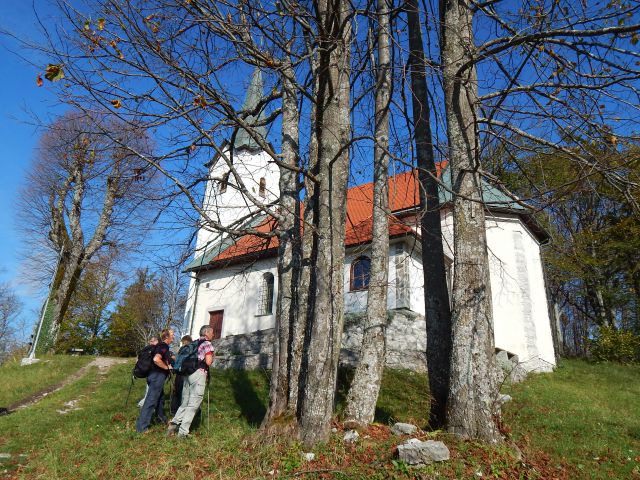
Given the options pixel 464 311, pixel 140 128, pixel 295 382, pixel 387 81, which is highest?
pixel 387 81

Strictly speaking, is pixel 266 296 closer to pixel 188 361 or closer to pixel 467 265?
pixel 188 361

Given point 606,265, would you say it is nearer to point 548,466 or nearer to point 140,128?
point 548,466

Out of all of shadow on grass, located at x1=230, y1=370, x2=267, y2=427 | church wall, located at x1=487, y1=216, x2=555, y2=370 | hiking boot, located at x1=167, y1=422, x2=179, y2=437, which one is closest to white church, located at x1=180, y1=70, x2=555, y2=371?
church wall, located at x1=487, y1=216, x2=555, y2=370

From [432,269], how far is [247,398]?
5377mm

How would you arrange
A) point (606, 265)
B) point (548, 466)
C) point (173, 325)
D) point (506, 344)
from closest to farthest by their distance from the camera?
point (548, 466), point (506, 344), point (606, 265), point (173, 325)

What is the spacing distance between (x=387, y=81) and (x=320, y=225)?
3836 mm

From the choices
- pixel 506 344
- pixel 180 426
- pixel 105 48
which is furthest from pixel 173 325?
pixel 105 48

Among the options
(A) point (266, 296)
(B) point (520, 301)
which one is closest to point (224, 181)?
(B) point (520, 301)

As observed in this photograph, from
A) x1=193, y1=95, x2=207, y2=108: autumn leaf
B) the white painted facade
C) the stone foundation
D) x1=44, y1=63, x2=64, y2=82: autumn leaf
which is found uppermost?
the white painted facade

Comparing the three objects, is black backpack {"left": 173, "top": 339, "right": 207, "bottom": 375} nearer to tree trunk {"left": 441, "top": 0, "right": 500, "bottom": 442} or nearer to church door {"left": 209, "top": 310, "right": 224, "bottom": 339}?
tree trunk {"left": 441, "top": 0, "right": 500, "bottom": 442}

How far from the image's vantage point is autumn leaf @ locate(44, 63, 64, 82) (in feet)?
12.4

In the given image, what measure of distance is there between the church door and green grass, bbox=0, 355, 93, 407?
5.50 meters

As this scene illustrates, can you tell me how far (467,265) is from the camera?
4941mm

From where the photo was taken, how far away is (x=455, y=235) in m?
5.15
